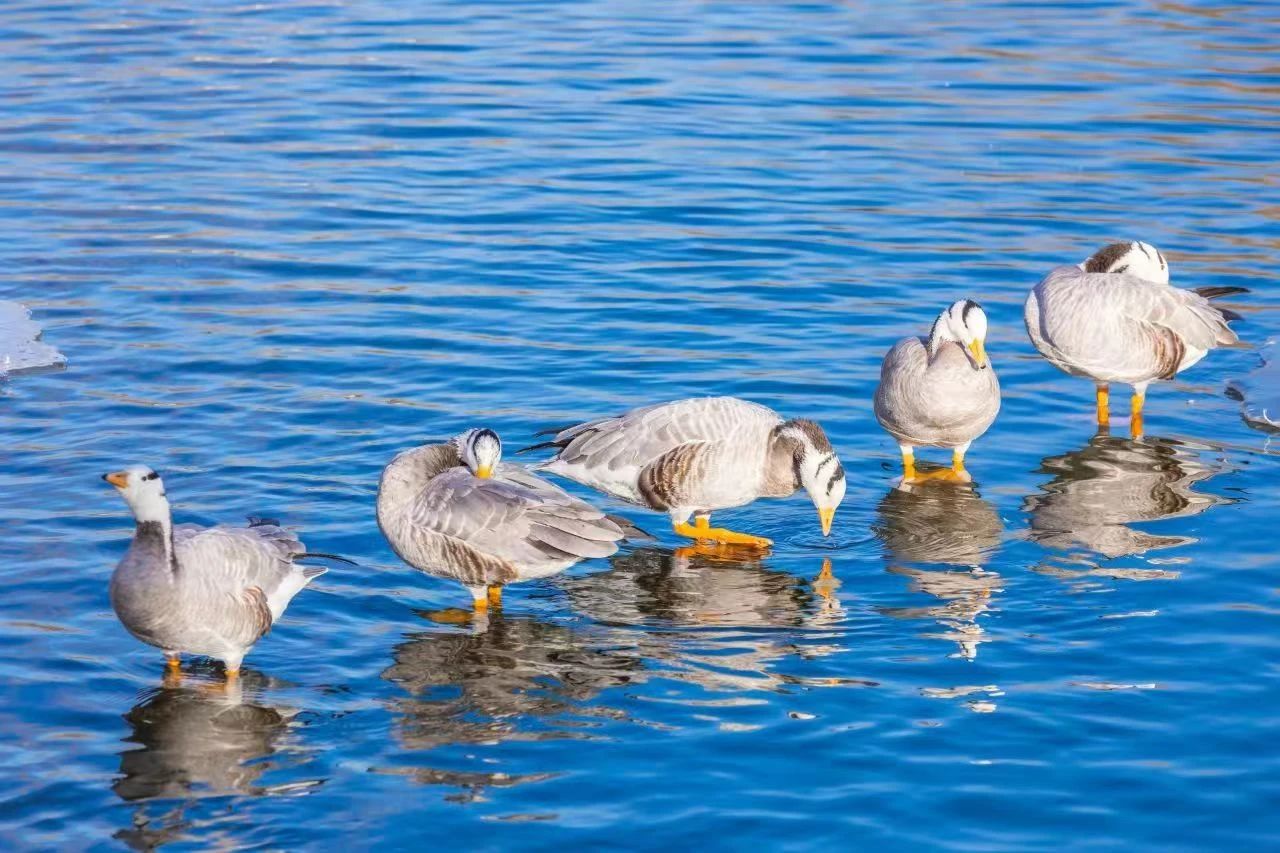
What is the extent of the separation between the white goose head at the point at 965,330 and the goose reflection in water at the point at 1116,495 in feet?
3.93

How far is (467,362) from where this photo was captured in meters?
15.8

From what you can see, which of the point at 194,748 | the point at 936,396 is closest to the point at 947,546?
the point at 936,396

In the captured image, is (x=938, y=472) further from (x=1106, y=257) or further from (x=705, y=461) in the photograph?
(x=1106, y=257)

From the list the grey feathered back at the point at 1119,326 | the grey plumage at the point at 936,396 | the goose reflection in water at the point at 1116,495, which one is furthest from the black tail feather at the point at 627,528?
the grey feathered back at the point at 1119,326

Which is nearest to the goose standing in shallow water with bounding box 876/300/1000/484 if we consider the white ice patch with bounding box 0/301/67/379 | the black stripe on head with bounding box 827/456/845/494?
the black stripe on head with bounding box 827/456/845/494

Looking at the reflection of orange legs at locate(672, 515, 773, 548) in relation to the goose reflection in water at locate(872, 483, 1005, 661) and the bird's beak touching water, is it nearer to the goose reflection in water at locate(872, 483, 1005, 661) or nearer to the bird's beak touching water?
the goose reflection in water at locate(872, 483, 1005, 661)

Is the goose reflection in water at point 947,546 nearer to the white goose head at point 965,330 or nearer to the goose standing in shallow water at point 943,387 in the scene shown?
the goose standing in shallow water at point 943,387

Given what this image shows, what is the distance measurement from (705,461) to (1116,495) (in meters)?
3.39

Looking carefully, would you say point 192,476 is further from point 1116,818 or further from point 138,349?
point 1116,818

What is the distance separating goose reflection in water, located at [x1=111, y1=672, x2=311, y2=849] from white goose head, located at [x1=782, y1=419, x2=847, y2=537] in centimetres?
401

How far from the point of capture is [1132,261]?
14891 mm

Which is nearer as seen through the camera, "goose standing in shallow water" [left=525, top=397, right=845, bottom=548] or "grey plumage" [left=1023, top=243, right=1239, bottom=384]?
"goose standing in shallow water" [left=525, top=397, right=845, bottom=548]

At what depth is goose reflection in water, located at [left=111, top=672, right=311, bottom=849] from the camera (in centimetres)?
859

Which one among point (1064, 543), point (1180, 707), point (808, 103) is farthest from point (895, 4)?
point (1180, 707)
